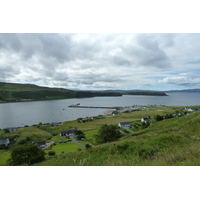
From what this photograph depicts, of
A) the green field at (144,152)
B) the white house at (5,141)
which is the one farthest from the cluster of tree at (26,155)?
the white house at (5,141)

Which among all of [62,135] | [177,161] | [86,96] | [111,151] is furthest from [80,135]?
[86,96]

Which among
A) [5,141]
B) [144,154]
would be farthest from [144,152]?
[5,141]

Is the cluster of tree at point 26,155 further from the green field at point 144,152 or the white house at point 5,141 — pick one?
the white house at point 5,141

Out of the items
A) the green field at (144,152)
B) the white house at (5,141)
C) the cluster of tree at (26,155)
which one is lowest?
the white house at (5,141)

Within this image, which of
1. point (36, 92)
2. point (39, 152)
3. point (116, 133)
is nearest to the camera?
point (39, 152)

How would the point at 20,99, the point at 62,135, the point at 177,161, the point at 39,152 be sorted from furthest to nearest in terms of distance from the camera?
1. the point at 20,99
2. the point at 62,135
3. the point at 39,152
4. the point at 177,161

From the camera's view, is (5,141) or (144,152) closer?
(144,152)

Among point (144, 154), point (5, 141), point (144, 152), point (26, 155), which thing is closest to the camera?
point (144, 154)

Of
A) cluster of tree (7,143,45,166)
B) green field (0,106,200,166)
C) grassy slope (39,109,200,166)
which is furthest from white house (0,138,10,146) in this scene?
grassy slope (39,109,200,166)

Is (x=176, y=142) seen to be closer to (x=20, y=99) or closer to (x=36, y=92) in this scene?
(x=20, y=99)

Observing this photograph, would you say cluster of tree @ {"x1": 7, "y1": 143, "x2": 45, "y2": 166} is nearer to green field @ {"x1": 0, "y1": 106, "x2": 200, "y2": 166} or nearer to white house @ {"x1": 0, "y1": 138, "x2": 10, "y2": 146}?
green field @ {"x1": 0, "y1": 106, "x2": 200, "y2": 166}

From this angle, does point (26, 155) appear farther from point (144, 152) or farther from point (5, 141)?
point (5, 141)

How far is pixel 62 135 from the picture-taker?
30094mm

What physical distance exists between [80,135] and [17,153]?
16849mm
